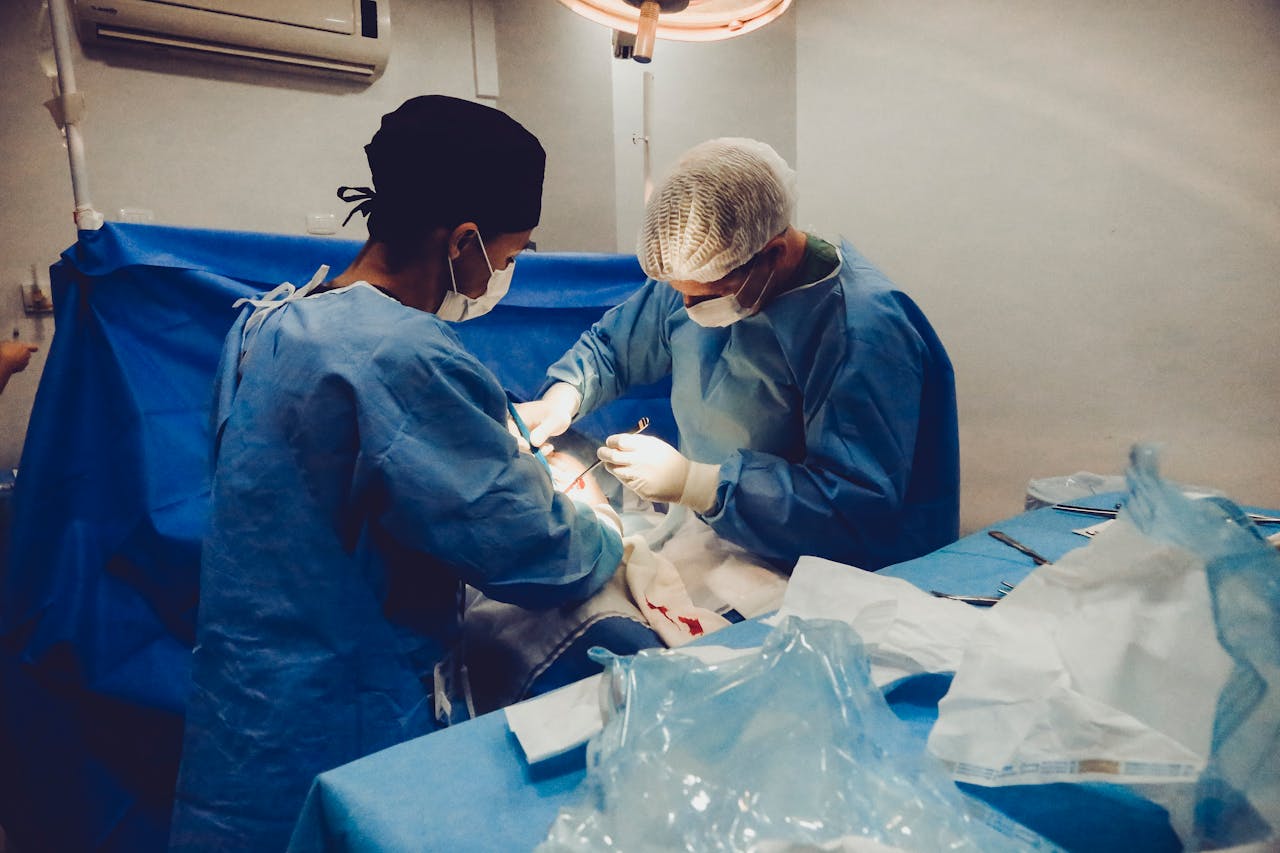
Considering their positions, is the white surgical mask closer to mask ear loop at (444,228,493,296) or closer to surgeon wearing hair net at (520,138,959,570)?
surgeon wearing hair net at (520,138,959,570)

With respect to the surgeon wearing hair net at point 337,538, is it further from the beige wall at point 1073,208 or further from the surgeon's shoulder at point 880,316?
the beige wall at point 1073,208

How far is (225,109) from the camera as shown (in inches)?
121

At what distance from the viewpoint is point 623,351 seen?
217 cm

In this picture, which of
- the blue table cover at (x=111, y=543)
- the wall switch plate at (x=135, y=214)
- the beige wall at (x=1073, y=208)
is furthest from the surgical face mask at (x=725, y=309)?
the wall switch plate at (x=135, y=214)

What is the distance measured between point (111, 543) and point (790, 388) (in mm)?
1642

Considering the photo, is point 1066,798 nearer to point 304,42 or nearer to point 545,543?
point 545,543

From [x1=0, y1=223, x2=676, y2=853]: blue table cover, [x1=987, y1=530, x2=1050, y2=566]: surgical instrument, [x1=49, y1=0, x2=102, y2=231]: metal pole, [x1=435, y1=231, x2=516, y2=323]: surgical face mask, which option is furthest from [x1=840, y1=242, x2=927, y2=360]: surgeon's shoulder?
[x1=49, y1=0, x2=102, y2=231]: metal pole

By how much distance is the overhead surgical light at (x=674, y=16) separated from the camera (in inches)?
68.2

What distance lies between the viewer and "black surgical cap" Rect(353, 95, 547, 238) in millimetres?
1229

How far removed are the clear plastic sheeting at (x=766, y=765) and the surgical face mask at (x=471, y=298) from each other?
84 cm

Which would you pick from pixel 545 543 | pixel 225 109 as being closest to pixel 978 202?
pixel 545 543

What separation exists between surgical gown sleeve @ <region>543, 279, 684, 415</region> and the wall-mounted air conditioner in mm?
2008

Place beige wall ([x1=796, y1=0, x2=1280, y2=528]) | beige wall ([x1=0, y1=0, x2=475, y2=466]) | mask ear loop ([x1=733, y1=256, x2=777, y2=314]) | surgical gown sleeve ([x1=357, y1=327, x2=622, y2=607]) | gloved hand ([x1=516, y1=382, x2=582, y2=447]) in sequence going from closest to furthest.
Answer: surgical gown sleeve ([x1=357, y1=327, x2=622, y2=607]) < mask ear loop ([x1=733, y1=256, x2=777, y2=314]) < gloved hand ([x1=516, y1=382, x2=582, y2=447]) < beige wall ([x1=796, y1=0, x2=1280, y2=528]) < beige wall ([x1=0, y1=0, x2=475, y2=466])

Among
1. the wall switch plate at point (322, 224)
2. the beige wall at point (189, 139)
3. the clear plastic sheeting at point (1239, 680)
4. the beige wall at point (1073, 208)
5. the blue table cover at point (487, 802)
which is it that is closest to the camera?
the clear plastic sheeting at point (1239, 680)
